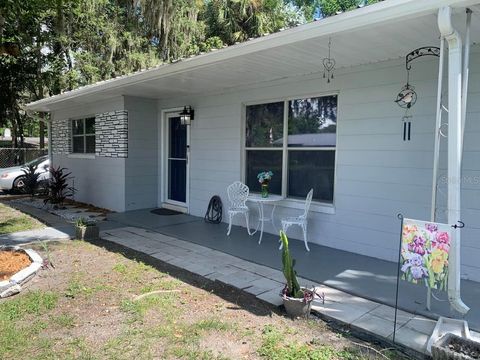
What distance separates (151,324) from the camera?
9.78ft

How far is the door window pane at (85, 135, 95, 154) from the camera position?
29.7 feet

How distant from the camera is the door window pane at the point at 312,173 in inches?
201

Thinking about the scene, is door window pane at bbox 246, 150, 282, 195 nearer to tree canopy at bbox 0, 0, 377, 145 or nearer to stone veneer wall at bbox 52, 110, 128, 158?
stone veneer wall at bbox 52, 110, 128, 158

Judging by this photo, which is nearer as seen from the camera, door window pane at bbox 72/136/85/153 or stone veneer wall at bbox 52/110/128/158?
stone veneer wall at bbox 52/110/128/158

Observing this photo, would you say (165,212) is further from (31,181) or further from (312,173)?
(31,181)

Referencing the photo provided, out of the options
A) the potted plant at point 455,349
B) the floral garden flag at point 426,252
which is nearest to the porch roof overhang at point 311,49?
the floral garden flag at point 426,252

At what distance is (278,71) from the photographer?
16.9 feet

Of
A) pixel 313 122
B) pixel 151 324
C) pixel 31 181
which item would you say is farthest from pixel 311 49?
pixel 31 181

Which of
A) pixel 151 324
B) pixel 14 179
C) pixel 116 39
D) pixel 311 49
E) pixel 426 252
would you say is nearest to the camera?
pixel 426 252

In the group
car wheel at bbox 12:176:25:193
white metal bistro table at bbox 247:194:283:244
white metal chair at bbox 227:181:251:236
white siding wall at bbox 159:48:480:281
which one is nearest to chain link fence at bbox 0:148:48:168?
car wheel at bbox 12:176:25:193

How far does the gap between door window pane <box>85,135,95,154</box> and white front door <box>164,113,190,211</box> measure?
7.39 feet

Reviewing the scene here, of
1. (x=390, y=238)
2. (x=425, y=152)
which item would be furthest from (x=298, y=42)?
(x=390, y=238)

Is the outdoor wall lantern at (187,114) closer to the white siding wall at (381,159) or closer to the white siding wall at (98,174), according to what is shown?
the white siding wall at (98,174)

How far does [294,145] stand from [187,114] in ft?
8.27
